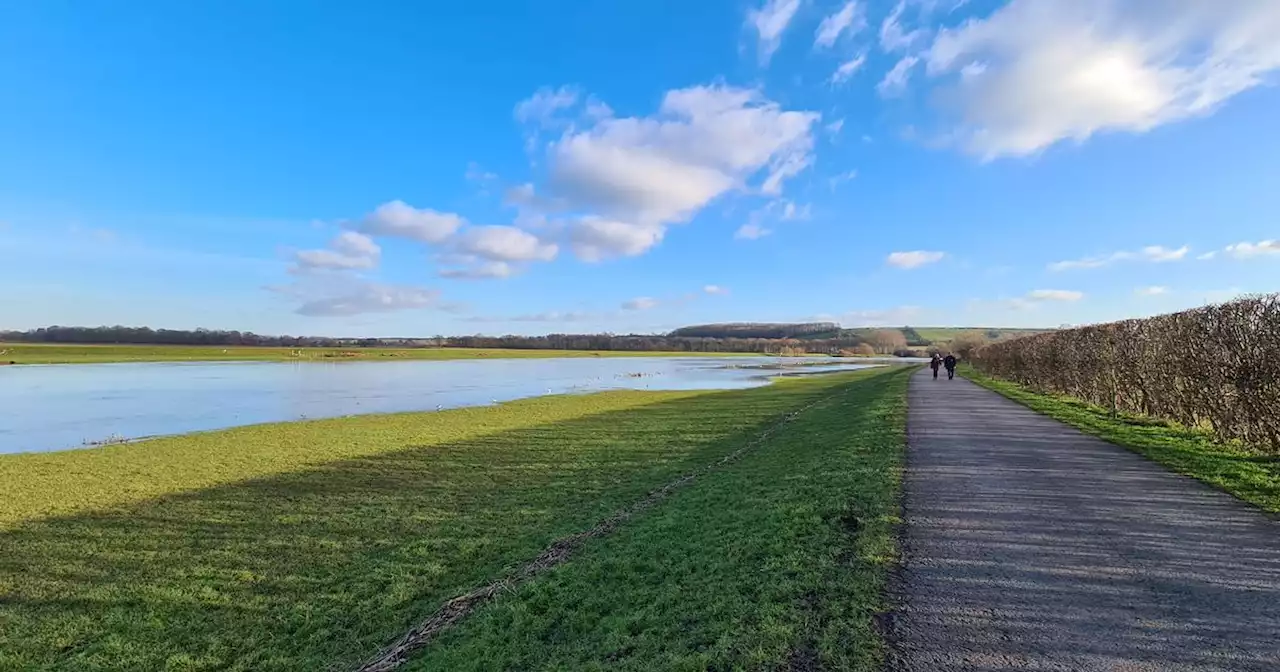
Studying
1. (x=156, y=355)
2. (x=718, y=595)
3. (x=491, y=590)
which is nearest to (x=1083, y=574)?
(x=718, y=595)

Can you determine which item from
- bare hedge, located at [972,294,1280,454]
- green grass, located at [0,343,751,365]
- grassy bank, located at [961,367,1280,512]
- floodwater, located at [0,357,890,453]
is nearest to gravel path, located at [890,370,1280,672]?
grassy bank, located at [961,367,1280,512]

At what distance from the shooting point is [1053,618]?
4.11m

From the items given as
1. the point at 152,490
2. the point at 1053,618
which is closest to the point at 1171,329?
the point at 1053,618

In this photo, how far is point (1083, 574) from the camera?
15.9 ft

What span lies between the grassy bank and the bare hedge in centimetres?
41

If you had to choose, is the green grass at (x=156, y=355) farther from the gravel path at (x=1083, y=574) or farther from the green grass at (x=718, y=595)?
the gravel path at (x=1083, y=574)

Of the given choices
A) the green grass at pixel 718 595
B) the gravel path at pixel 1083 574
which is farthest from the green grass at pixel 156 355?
the gravel path at pixel 1083 574

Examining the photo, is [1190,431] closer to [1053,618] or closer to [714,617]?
[1053,618]

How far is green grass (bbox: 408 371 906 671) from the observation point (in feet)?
13.0

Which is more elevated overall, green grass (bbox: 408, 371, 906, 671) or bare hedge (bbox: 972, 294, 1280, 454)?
bare hedge (bbox: 972, 294, 1280, 454)

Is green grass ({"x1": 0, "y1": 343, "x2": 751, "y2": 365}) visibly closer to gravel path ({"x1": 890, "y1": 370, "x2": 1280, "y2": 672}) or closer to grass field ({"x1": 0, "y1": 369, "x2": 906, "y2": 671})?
grass field ({"x1": 0, "y1": 369, "x2": 906, "y2": 671})

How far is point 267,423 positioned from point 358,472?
1181 centimetres

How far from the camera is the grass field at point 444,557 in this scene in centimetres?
469

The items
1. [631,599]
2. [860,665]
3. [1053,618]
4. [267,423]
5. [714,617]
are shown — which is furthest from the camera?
[267,423]
